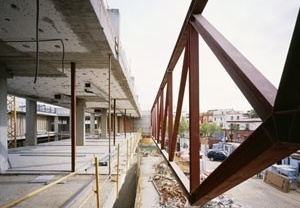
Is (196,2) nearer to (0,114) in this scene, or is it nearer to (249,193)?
(0,114)

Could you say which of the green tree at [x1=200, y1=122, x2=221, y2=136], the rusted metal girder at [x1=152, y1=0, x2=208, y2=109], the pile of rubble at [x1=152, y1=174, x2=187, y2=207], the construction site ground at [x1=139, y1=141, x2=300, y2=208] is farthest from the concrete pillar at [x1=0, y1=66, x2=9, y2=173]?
the pile of rubble at [x1=152, y1=174, x2=187, y2=207]

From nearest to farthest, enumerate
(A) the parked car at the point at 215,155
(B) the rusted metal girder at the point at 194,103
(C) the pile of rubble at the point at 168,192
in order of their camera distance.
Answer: (B) the rusted metal girder at the point at 194,103 < (C) the pile of rubble at the point at 168,192 < (A) the parked car at the point at 215,155

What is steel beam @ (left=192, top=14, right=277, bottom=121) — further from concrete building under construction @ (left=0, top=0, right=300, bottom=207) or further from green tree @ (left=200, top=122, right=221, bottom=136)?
green tree @ (left=200, top=122, right=221, bottom=136)

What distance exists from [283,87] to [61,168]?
7.73 meters

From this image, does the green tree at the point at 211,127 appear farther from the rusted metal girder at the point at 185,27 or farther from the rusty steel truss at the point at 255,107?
the rusty steel truss at the point at 255,107

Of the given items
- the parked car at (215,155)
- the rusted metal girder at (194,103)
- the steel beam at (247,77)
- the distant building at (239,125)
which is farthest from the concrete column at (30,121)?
the parked car at (215,155)

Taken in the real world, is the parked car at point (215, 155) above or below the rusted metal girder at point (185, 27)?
below

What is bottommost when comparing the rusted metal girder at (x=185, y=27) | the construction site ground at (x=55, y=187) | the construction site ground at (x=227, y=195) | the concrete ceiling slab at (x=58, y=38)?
the construction site ground at (x=227, y=195)

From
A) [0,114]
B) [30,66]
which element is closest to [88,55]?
[30,66]

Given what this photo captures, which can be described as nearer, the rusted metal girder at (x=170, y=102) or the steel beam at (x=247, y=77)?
the steel beam at (x=247, y=77)

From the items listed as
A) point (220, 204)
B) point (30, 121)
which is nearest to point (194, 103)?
point (30, 121)

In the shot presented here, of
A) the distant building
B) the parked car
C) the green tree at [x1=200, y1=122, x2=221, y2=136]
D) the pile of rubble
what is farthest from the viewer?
the parked car

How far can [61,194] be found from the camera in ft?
17.4

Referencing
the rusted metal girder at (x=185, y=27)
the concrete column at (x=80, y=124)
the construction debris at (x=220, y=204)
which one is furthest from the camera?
the concrete column at (x=80, y=124)
